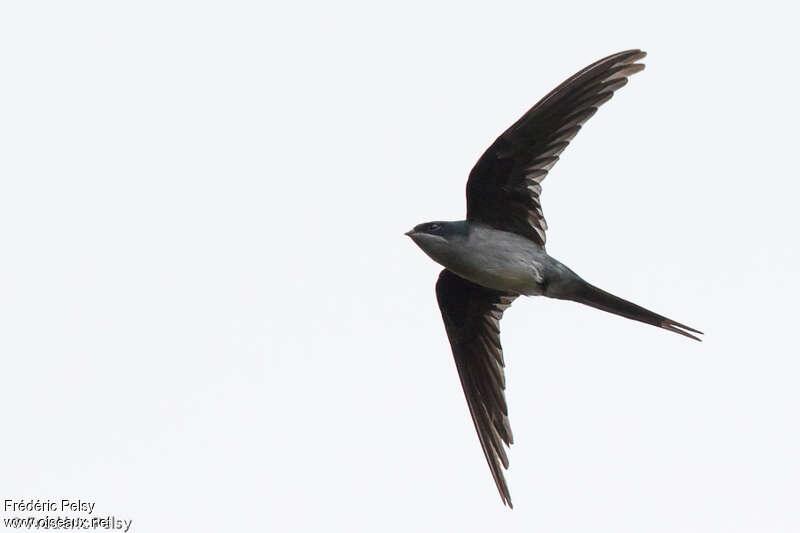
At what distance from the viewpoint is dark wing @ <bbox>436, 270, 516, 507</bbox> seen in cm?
884

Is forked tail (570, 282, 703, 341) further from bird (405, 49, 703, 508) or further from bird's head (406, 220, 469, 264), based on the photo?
bird's head (406, 220, 469, 264)

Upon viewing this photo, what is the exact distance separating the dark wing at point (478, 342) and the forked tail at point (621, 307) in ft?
3.11

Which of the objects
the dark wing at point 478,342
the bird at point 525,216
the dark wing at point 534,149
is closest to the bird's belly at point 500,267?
the bird at point 525,216

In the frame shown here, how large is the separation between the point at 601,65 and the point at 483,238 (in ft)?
4.36

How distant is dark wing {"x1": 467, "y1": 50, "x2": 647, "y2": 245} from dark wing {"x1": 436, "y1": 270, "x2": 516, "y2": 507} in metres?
0.83

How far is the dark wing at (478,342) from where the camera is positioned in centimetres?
884

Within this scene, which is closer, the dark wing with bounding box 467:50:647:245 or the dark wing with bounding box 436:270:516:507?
the dark wing with bounding box 467:50:647:245

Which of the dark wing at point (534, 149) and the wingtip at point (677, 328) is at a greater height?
the dark wing at point (534, 149)

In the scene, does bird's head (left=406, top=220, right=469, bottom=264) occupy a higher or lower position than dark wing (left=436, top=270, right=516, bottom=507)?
higher

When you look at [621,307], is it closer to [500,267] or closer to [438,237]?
[500,267]

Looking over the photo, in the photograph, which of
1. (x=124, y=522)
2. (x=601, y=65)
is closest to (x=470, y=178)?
(x=601, y=65)

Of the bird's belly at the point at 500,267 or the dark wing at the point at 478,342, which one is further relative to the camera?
the dark wing at the point at 478,342

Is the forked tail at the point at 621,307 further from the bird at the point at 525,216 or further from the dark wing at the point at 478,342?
the dark wing at the point at 478,342

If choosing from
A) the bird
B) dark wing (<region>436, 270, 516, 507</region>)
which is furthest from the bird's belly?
dark wing (<region>436, 270, 516, 507</region>)
